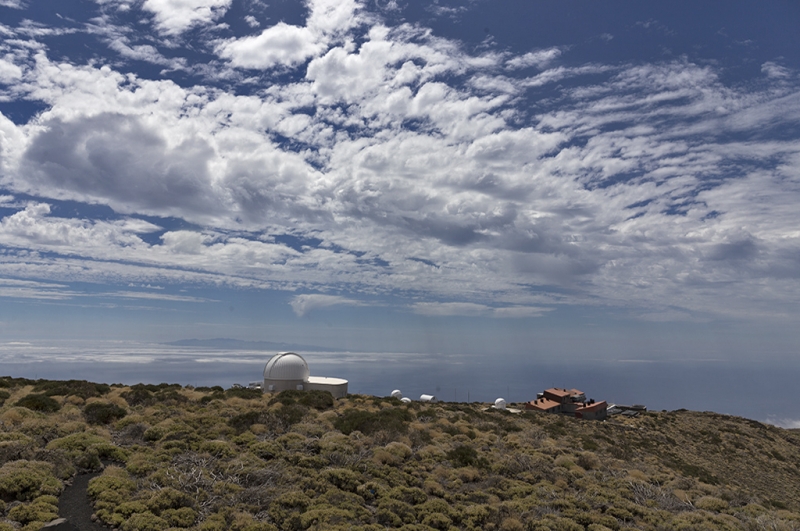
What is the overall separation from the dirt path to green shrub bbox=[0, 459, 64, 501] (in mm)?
333

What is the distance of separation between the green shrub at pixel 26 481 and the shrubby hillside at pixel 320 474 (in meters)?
0.04

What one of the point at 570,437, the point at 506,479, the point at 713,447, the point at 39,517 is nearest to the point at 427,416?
the point at 570,437

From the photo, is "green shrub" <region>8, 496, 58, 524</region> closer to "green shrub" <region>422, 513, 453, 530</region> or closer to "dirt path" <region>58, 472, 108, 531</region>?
"dirt path" <region>58, 472, 108, 531</region>

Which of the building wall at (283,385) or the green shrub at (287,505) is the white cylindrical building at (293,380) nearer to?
the building wall at (283,385)

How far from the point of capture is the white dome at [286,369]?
125ft

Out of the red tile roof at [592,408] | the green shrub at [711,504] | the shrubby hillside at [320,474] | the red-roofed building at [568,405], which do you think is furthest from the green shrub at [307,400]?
the red tile roof at [592,408]

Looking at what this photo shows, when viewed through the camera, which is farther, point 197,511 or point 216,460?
point 216,460

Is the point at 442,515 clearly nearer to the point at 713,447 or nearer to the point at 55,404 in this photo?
the point at 55,404

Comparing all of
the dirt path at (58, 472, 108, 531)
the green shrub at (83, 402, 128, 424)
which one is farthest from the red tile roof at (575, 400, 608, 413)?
the dirt path at (58, 472, 108, 531)

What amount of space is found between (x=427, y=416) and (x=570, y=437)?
Answer: 9.14m

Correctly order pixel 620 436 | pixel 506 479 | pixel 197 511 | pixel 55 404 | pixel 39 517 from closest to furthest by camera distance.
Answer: pixel 39 517
pixel 197 511
pixel 506 479
pixel 55 404
pixel 620 436

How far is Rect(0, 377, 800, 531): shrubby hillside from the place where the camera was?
11.5m

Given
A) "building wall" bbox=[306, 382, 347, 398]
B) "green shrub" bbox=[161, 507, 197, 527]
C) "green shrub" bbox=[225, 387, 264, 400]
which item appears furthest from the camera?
"building wall" bbox=[306, 382, 347, 398]

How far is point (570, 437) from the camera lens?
28562 millimetres
